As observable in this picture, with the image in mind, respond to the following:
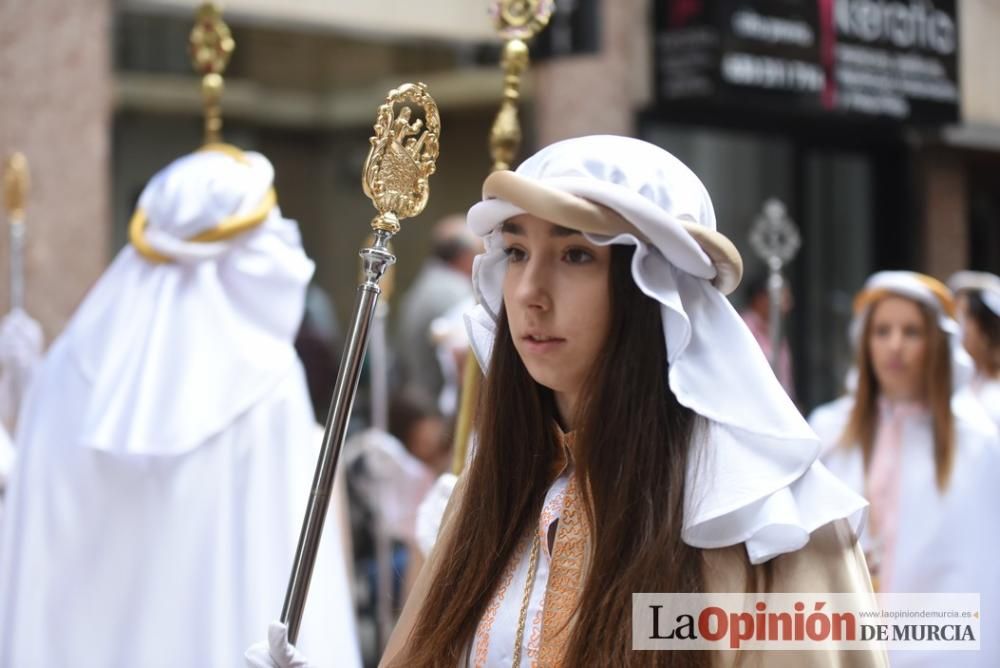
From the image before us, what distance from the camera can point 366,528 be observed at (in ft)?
28.4

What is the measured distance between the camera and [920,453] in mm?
6293

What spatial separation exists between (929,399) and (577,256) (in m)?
3.87

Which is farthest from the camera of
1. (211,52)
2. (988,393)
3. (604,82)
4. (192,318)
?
(604,82)

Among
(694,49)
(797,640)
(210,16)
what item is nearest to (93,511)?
(210,16)

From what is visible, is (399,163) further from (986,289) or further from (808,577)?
(986,289)

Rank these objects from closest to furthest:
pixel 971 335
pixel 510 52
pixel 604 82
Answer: pixel 510 52
pixel 971 335
pixel 604 82

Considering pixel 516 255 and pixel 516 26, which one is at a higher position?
pixel 516 26

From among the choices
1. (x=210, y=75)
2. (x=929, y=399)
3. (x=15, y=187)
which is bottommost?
(x=929, y=399)

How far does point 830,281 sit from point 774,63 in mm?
2530

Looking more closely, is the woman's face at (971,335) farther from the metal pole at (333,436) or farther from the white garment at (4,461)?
the metal pole at (333,436)

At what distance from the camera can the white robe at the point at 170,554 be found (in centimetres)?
503

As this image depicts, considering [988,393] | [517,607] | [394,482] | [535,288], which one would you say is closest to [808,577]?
[517,607]

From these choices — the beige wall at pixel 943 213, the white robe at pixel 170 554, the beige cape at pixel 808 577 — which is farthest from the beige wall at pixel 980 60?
the beige cape at pixel 808 577

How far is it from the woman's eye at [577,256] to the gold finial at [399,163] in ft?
1.43
